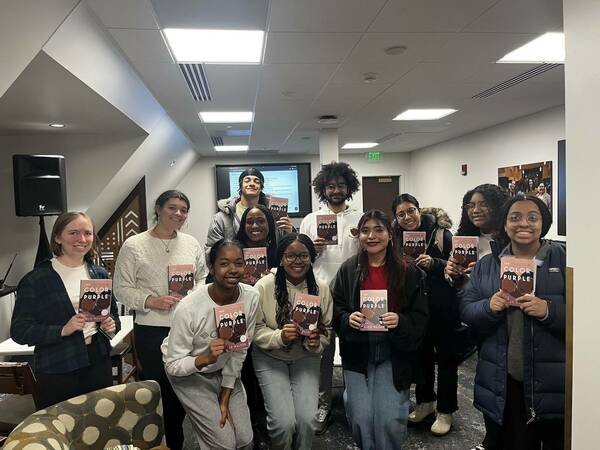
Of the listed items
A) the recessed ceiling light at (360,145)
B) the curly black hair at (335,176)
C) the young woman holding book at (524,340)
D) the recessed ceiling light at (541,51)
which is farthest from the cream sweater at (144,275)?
the recessed ceiling light at (360,145)

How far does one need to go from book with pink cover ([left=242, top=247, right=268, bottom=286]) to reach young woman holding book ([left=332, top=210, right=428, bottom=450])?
0.46 m

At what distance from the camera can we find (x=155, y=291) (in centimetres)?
216

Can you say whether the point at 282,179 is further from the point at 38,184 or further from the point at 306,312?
the point at 306,312

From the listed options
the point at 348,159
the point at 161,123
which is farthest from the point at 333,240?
the point at 348,159

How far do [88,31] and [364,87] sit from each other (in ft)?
7.45

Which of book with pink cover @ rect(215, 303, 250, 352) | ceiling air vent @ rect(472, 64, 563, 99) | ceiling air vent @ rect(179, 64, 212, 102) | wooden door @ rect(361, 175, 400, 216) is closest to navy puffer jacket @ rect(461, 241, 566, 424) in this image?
book with pink cover @ rect(215, 303, 250, 352)

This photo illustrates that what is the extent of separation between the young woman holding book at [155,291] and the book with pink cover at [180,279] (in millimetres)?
16

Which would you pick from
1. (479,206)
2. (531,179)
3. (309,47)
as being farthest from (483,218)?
(531,179)

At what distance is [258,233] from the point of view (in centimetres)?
249

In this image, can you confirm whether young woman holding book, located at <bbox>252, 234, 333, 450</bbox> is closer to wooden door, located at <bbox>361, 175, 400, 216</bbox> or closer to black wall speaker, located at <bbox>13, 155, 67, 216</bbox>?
black wall speaker, located at <bbox>13, 155, 67, 216</bbox>

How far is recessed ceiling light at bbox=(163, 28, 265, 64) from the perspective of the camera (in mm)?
2498

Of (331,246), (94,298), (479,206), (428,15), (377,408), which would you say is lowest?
(377,408)

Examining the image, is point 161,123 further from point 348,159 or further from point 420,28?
point 348,159

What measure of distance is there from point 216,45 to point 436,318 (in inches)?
87.1
